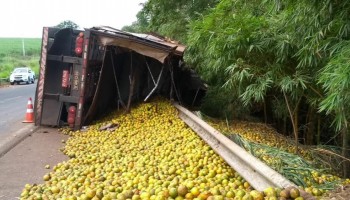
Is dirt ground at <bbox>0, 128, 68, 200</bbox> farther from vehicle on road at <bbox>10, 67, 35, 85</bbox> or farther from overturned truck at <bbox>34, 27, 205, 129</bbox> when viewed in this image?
vehicle on road at <bbox>10, 67, 35, 85</bbox>

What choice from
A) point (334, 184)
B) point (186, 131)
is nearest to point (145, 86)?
point (186, 131)

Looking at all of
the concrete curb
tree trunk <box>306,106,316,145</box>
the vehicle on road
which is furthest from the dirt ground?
Result: the vehicle on road

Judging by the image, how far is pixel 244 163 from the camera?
3971 mm

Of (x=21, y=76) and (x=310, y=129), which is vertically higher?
(x=310, y=129)

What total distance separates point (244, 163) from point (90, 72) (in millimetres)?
5154

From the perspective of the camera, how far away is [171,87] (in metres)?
9.34

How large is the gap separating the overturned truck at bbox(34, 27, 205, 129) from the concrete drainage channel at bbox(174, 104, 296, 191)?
2362mm

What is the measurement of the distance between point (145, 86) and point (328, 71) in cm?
657

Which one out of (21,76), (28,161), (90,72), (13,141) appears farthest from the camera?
(21,76)

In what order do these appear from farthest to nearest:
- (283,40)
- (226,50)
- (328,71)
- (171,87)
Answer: (171,87) < (226,50) < (283,40) < (328,71)

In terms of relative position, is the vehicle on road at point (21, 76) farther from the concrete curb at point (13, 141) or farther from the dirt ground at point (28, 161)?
the dirt ground at point (28, 161)

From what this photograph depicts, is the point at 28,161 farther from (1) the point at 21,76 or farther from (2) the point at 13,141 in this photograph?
(1) the point at 21,76

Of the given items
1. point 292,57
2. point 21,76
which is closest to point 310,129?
point 292,57

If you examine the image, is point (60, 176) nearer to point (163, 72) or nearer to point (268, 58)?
point (268, 58)
